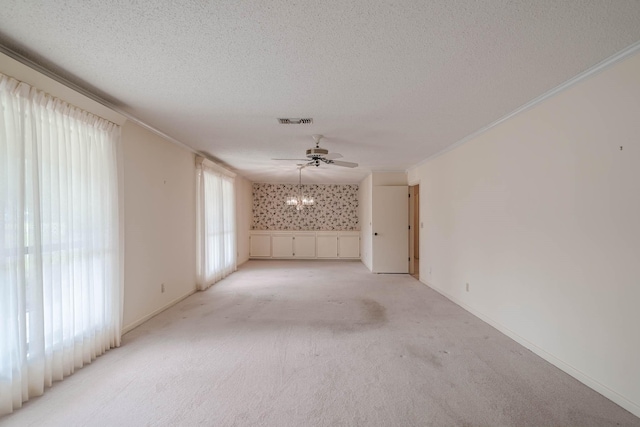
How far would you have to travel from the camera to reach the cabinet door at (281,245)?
8562 millimetres

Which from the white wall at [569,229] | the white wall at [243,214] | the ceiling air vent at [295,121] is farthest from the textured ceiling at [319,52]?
the white wall at [243,214]

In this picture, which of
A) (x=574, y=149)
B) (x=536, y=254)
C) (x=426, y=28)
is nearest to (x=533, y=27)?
(x=426, y=28)

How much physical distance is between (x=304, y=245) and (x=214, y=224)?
3.59m

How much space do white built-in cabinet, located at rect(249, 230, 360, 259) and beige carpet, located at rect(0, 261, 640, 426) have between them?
15.5 feet

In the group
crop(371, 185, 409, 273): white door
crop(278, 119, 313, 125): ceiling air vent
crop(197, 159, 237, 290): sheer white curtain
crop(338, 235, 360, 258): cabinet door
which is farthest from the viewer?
crop(338, 235, 360, 258): cabinet door

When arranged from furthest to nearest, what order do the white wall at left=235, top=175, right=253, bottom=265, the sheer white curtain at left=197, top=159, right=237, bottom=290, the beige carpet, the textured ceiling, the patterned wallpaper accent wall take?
1. the patterned wallpaper accent wall
2. the white wall at left=235, top=175, right=253, bottom=265
3. the sheer white curtain at left=197, top=159, right=237, bottom=290
4. the beige carpet
5. the textured ceiling

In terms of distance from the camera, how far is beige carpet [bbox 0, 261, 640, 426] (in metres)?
1.81

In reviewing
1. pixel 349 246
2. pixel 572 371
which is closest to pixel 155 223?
pixel 572 371

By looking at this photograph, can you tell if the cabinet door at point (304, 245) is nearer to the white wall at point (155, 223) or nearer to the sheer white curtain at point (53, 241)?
the white wall at point (155, 223)

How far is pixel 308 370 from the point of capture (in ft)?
7.76

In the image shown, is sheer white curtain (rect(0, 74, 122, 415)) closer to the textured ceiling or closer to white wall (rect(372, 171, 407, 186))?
the textured ceiling

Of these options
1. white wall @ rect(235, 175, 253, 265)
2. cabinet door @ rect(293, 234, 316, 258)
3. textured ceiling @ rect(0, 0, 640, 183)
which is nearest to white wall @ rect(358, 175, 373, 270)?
cabinet door @ rect(293, 234, 316, 258)

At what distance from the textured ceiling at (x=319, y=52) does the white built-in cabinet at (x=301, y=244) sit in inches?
223

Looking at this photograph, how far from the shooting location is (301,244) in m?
8.58
